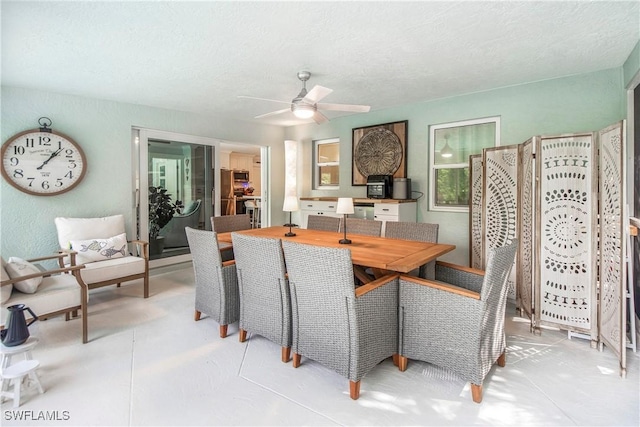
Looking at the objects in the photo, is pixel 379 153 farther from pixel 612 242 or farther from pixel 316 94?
pixel 612 242

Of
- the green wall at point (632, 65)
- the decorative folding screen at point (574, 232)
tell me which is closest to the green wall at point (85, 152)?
the decorative folding screen at point (574, 232)

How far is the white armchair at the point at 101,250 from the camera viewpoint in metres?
3.42

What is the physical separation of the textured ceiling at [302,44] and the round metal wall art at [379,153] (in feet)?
3.41

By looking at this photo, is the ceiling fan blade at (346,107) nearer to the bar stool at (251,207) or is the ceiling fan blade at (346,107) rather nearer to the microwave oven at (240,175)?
the bar stool at (251,207)

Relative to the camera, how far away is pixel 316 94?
2840 millimetres

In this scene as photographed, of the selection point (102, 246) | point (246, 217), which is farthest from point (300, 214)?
point (102, 246)

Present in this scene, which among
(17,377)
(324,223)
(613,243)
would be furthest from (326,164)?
(17,377)

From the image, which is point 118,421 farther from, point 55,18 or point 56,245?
point 56,245

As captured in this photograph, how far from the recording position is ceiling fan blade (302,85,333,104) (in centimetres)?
273

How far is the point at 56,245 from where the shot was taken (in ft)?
13.0

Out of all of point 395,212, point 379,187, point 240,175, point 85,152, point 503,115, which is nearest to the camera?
point 503,115

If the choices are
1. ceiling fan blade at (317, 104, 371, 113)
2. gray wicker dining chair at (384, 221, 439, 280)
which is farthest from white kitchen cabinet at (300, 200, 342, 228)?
ceiling fan blade at (317, 104, 371, 113)

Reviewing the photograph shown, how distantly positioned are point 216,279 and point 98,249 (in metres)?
1.76

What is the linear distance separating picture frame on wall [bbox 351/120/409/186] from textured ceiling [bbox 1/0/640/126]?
37.6 inches
